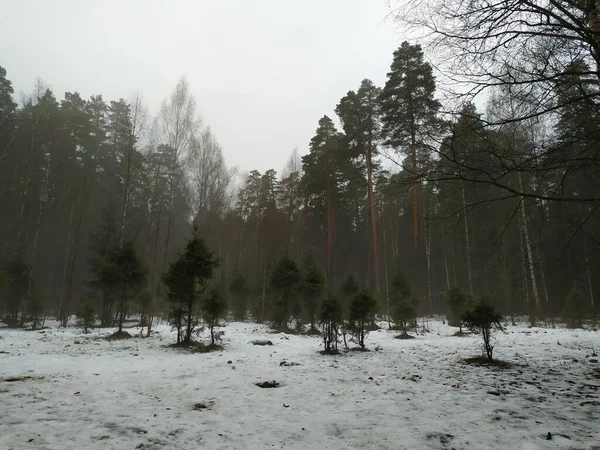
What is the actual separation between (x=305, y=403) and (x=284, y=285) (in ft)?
44.1

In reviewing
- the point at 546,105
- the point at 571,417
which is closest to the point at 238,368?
the point at 571,417

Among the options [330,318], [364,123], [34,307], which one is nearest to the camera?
[330,318]

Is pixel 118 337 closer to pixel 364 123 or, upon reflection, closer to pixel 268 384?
pixel 268 384

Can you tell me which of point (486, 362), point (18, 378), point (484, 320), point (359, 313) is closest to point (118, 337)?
point (18, 378)

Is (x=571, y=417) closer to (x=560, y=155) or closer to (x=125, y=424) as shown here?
(x=560, y=155)

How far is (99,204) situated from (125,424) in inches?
1156

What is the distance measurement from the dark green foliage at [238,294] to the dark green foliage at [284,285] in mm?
4709

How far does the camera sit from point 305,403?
15.6 ft

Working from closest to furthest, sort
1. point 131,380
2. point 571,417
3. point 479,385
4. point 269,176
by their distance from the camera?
point 571,417 → point 479,385 → point 131,380 → point 269,176

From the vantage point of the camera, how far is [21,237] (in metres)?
22.2

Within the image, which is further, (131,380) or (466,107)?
(131,380)

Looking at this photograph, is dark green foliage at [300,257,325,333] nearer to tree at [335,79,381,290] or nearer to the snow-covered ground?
tree at [335,79,381,290]

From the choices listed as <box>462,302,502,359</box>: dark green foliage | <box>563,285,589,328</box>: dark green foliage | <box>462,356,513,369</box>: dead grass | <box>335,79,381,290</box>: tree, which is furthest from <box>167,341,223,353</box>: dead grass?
<box>563,285,589,328</box>: dark green foliage

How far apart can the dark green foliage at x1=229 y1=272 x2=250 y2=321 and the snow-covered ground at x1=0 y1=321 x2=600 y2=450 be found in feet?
44.9
